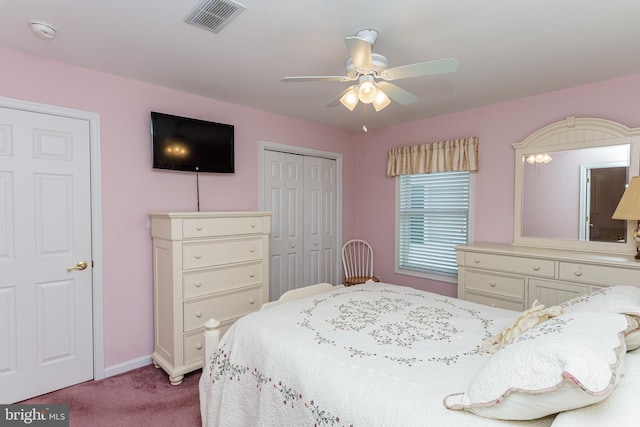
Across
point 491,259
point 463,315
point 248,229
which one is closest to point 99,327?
point 248,229

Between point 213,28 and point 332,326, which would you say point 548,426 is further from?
point 213,28

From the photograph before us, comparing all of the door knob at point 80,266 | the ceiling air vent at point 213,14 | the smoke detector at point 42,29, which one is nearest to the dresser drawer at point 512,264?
the ceiling air vent at point 213,14

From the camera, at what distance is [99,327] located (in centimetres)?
251

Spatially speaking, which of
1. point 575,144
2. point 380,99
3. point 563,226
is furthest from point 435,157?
point 380,99

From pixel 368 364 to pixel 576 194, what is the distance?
263cm

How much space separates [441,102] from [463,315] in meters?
2.12

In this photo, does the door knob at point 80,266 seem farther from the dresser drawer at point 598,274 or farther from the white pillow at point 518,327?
the dresser drawer at point 598,274

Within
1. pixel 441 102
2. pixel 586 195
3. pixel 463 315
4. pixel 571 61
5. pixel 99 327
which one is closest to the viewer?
pixel 463 315

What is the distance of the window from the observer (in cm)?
355

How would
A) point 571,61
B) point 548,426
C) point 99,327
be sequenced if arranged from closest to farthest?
point 548,426
point 571,61
point 99,327

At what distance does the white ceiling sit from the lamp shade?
0.85 m

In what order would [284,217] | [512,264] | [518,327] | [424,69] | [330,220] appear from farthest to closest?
[330,220] → [284,217] → [512,264] → [424,69] → [518,327]

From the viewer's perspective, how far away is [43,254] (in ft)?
7.53

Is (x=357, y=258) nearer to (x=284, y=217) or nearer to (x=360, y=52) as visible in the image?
(x=284, y=217)
